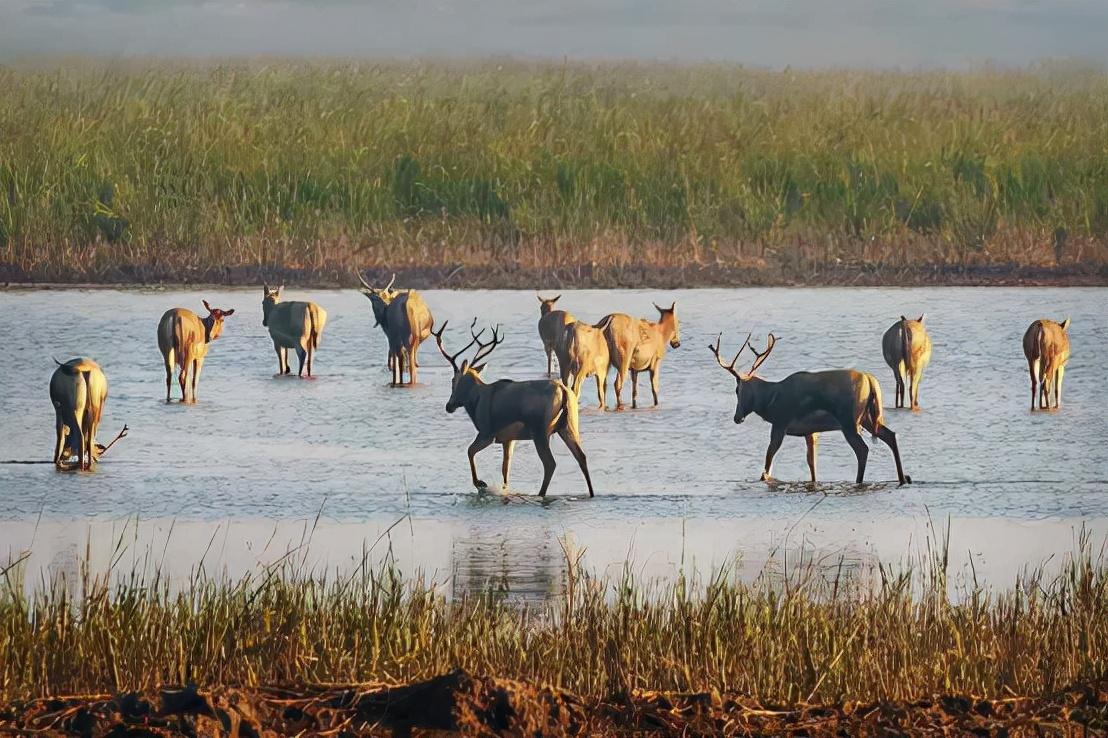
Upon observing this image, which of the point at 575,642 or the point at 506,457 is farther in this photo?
the point at 506,457

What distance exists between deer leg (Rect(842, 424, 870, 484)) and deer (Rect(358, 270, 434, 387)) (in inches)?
103

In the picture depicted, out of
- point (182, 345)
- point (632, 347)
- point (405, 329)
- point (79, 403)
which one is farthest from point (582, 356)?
point (79, 403)

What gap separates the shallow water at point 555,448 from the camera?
267 inches

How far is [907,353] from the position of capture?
29.4 feet

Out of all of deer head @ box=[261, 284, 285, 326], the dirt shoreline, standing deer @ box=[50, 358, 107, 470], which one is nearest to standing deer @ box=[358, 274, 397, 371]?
deer head @ box=[261, 284, 285, 326]

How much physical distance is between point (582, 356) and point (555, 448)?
0.77m

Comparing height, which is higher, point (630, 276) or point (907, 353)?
point (630, 276)

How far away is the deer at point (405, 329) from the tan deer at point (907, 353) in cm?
230

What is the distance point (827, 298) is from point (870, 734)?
651cm

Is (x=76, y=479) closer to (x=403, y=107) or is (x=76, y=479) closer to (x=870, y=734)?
(x=870, y=734)

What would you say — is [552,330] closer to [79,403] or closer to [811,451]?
[811,451]

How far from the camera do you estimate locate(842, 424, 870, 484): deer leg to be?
7.62 meters

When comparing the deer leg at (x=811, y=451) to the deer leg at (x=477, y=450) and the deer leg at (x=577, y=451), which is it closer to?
the deer leg at (x=577, y=451)

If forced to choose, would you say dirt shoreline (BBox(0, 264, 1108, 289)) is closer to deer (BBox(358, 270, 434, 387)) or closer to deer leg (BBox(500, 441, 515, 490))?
deer (BBox(358, 270, 434, 387))
